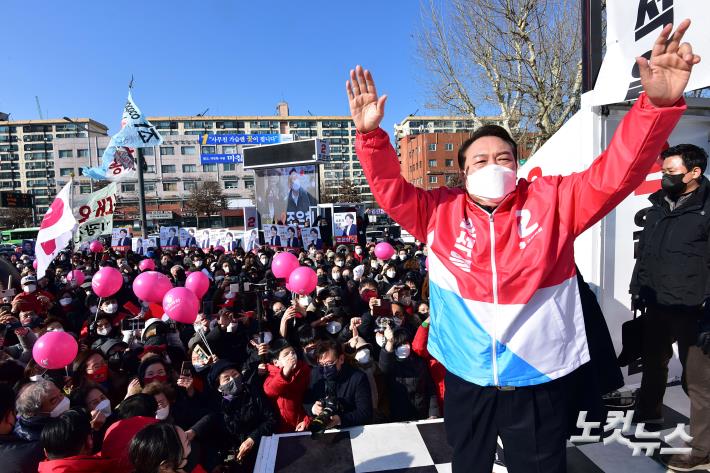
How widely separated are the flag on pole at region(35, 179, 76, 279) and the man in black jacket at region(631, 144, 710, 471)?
679 centimetres

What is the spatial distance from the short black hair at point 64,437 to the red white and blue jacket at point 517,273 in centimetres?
195

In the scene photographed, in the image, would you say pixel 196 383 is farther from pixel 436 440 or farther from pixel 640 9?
pixel 640 9

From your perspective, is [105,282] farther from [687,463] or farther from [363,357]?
[687,463]

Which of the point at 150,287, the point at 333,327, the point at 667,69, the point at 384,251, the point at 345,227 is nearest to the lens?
Result: the point at 667,69

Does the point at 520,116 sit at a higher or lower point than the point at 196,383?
higher

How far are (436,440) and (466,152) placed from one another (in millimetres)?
1722

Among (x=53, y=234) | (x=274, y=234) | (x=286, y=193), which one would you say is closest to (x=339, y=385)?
(x=53, y=234)

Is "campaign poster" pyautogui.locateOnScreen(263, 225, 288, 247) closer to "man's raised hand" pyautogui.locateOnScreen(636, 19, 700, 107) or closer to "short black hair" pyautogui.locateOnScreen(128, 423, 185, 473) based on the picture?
"short black hair" pyautogui.locateOnScreen(128, 423, 185, 473)

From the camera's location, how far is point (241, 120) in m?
79.4

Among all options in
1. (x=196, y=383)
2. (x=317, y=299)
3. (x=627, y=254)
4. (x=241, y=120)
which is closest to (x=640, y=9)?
(x=627, y=254)

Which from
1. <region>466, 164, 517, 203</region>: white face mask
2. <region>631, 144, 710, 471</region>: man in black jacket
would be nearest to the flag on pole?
<region>466, 164, 517, 203</region>: white face mask

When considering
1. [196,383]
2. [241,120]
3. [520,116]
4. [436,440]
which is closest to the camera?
[436,440]

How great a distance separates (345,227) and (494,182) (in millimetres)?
14482

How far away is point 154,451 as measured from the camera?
6.20 feet
